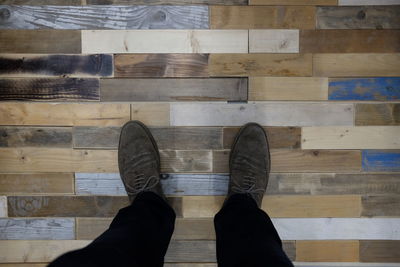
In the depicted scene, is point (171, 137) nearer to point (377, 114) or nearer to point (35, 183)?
point (35, 183)

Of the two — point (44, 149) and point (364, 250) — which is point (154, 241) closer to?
point (44, 149)

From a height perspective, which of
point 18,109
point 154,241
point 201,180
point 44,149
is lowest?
point 154,241

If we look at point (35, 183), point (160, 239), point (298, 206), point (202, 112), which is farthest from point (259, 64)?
point (35, 183)

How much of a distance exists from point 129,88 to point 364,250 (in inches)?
44.5

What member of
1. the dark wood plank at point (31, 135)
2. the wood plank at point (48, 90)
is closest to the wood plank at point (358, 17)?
the wood plank at point (48, 90)

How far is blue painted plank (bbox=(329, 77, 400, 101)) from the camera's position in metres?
1.23

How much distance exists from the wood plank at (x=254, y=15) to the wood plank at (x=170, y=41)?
0.10 feet

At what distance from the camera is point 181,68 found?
1.23 meters

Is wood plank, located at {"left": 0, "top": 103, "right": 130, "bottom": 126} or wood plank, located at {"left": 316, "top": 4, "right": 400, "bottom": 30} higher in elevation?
wood plank, located at {"left": 316, "top": 4, "right": 400, "bottom": 30}

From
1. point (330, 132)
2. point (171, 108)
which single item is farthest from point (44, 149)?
point (330, 132)

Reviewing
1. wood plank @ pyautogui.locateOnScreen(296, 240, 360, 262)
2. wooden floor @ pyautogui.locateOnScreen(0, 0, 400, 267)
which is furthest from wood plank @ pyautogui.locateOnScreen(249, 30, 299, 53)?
wood plank @ pyautogui.locateOnScreen(296, 240, 360, 262)

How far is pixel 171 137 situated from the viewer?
49.4 inches

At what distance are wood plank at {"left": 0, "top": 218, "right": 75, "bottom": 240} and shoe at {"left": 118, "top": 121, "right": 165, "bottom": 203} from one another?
0.97 feet

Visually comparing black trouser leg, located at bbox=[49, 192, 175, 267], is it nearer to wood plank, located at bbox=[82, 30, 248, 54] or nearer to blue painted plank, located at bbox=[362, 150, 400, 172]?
wood plank, located at bbox=[82, 30, 248, 54]
